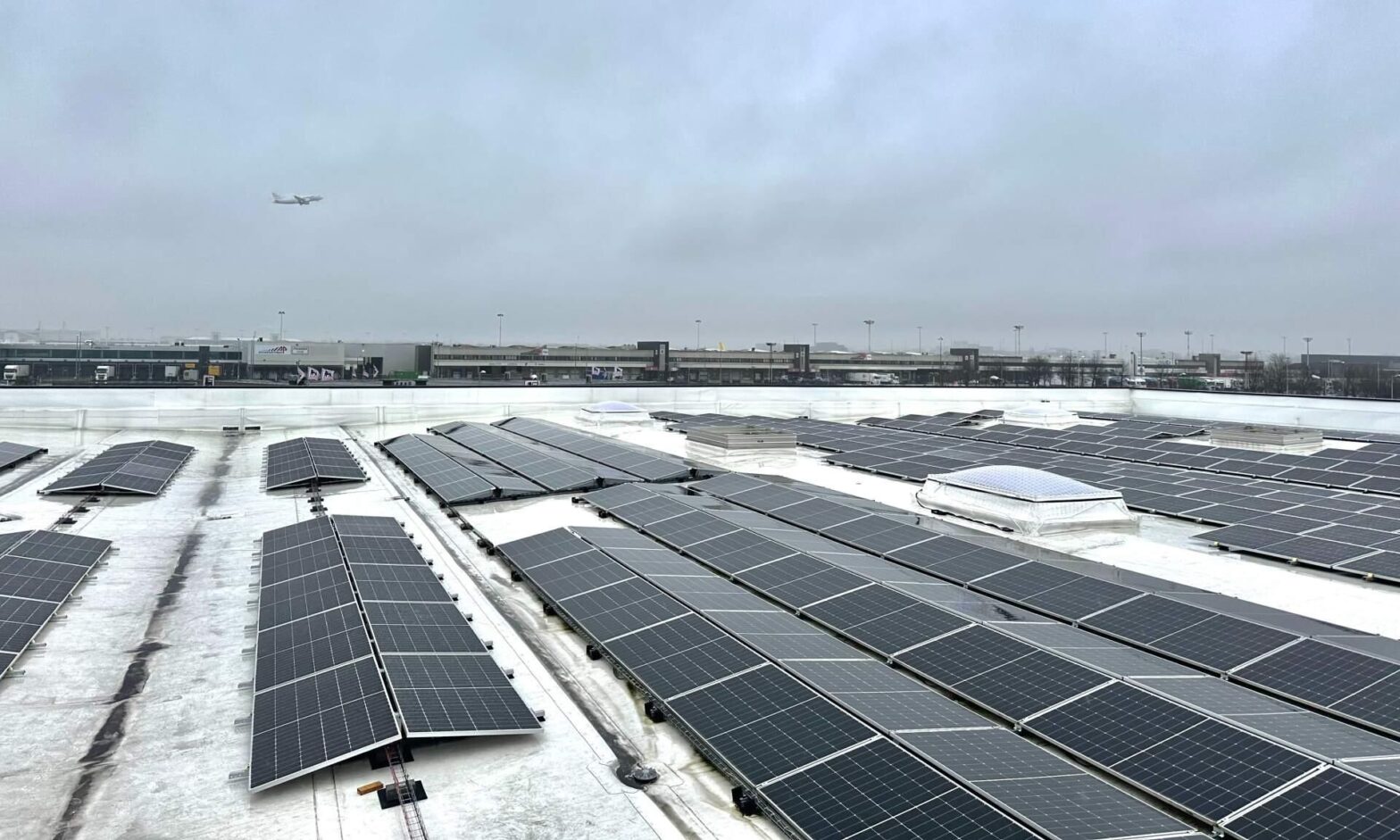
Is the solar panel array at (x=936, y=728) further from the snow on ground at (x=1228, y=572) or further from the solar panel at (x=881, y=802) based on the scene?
the snow on ground at (x=1228, y=572)

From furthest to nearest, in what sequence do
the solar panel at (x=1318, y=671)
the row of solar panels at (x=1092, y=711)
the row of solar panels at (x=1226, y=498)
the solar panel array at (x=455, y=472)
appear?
the solar panel array at (x=455, y=472)
the row of solar panels at (x=1226, y=498)
the solar panel at (x=1318, y=671)
the row of solar panels at (x=1092, y=711)

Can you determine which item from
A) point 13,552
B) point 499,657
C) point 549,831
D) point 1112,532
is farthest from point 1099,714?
Answer: point 13,552

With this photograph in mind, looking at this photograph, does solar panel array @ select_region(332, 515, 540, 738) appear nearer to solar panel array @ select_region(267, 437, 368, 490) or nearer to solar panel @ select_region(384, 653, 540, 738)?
solar panel @ select_region(384, 653, 540, 738)

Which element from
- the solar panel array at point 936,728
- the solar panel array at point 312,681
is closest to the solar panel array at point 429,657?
the solar panel array at point 312,681

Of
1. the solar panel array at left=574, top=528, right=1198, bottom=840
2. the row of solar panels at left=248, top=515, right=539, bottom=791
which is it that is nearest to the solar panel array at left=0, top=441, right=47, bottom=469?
the row of solar panels at left=248, top=515, right=539, bottom=791

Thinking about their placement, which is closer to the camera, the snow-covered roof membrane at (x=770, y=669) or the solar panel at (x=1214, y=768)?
the solar panel at (x=1214, y=768)

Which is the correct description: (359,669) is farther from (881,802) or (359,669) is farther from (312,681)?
(881,802)
